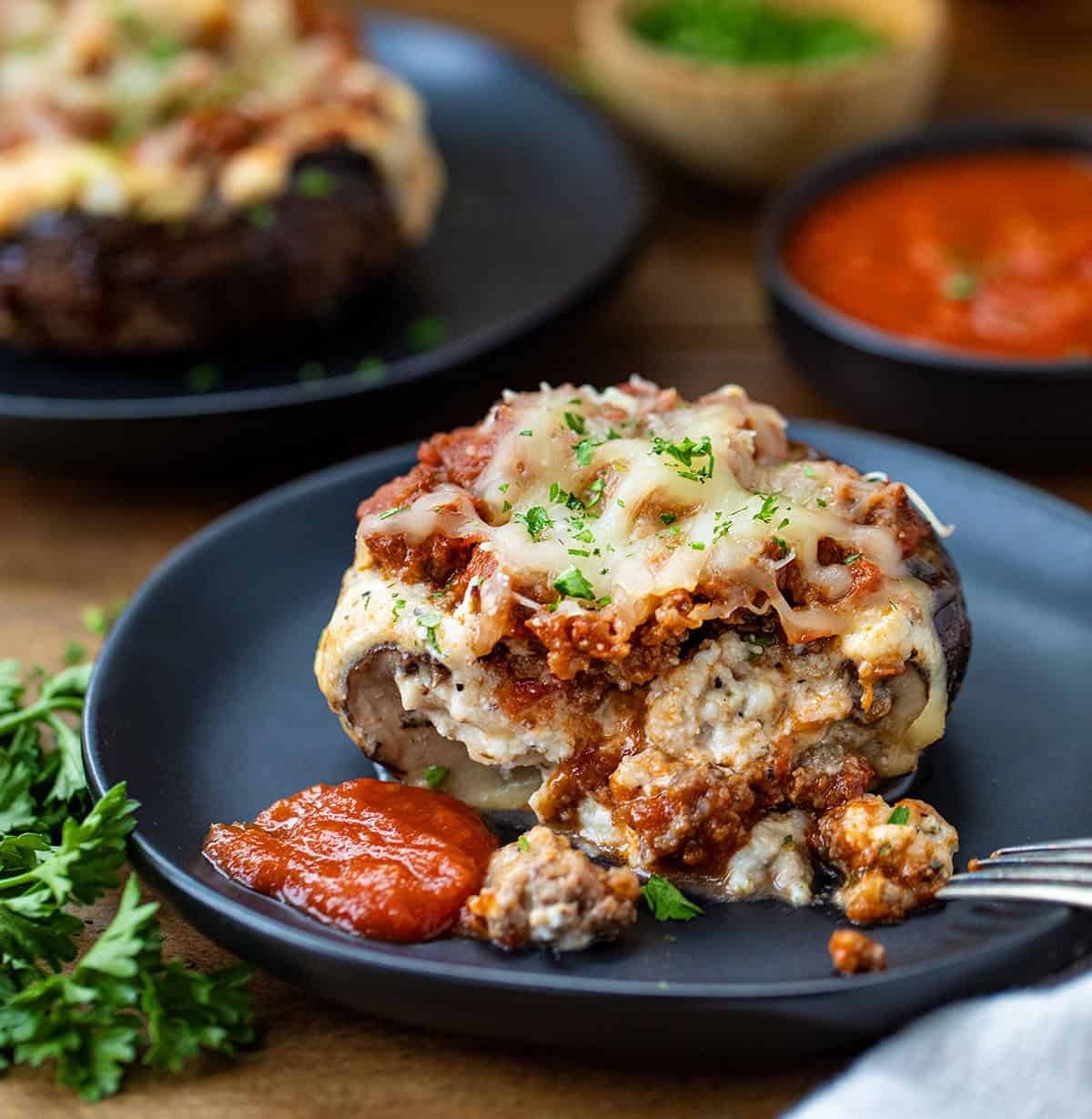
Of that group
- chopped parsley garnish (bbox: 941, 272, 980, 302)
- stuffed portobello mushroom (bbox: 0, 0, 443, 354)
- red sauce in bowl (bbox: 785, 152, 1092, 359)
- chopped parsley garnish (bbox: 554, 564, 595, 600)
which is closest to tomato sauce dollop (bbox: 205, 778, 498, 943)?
chopped parsley garnish (bbox: 554, 564, 595, 600)

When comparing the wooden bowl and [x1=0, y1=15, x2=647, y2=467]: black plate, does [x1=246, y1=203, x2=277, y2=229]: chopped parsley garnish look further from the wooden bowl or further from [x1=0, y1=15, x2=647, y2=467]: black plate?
the wooden bowl

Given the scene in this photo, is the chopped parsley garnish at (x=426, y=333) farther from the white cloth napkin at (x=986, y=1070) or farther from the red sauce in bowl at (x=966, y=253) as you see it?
the white cloth napkin at (x=986, y=1070)

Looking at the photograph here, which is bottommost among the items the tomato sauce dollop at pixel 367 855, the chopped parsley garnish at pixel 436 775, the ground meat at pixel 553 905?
the chopped parsley garnish at pixel 436 775

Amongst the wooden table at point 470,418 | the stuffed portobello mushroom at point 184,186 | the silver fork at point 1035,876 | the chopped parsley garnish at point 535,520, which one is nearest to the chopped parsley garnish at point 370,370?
the wooden table at point 470,418

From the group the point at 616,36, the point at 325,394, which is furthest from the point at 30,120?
the point at 616,36

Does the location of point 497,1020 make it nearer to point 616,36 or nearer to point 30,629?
point 30,629

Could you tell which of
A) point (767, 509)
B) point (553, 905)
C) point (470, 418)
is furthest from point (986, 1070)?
point (470, 418)
